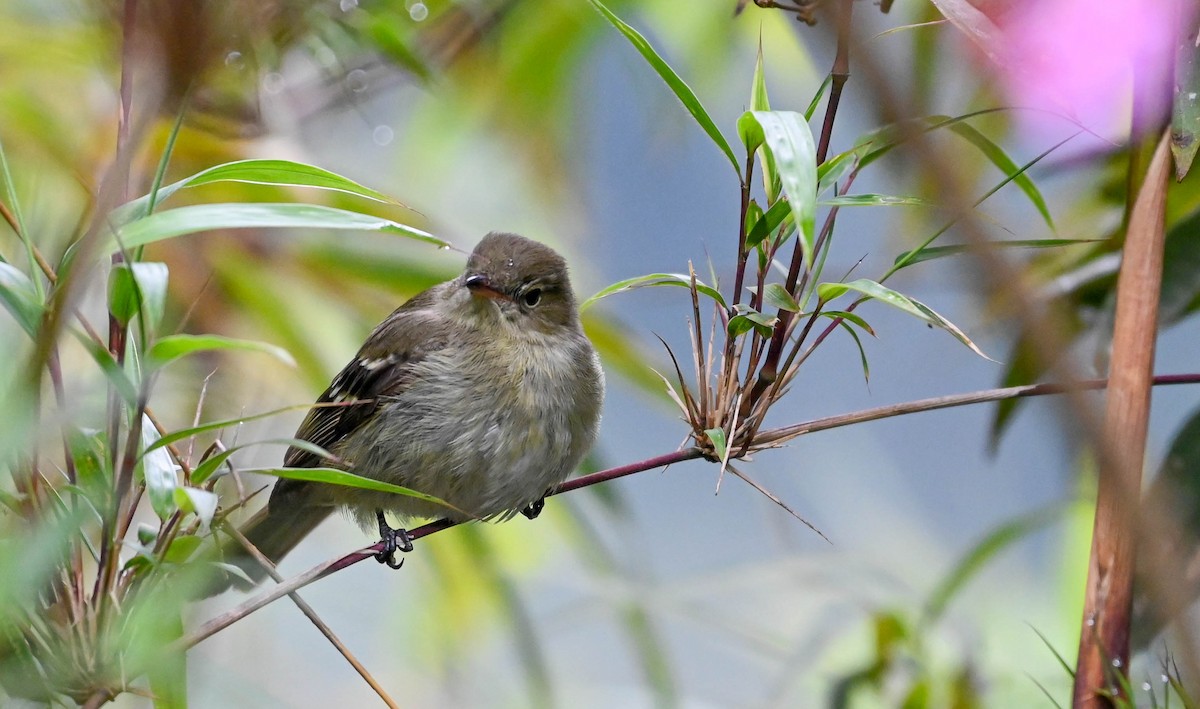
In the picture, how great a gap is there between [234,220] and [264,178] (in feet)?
1.07

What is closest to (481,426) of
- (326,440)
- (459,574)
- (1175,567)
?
(326,440)

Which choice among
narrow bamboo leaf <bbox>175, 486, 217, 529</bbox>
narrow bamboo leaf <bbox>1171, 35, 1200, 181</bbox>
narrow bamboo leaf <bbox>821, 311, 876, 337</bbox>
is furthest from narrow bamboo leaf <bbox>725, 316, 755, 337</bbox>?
narrow bamboo leaf <bbox>175, 486, 217, 529</bbox>

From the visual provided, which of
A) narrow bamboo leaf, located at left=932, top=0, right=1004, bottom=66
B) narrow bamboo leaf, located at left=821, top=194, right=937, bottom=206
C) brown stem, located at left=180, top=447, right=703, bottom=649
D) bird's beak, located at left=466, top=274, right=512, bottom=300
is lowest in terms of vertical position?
brown stem, located at left=180, top=447, right=703, bottom=649

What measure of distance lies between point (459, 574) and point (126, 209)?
2.20 m

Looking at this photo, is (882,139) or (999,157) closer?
(882,139)

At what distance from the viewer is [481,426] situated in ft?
8.81

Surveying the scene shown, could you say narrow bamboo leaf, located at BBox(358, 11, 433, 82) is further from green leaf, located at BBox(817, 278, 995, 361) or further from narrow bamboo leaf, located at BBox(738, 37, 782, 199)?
green leaf, located at BBox(817, 278, 995, 361)

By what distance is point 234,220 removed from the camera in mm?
1377

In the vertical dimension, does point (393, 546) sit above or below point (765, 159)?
below

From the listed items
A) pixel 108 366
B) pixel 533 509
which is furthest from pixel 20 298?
pixel 533 509

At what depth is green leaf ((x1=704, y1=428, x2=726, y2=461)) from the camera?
5.26ft

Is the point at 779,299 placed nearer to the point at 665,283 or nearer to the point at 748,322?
the point at 748,322

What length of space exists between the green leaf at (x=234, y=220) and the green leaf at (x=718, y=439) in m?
0.53

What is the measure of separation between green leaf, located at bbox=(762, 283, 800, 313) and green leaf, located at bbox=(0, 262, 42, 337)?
1.00m
